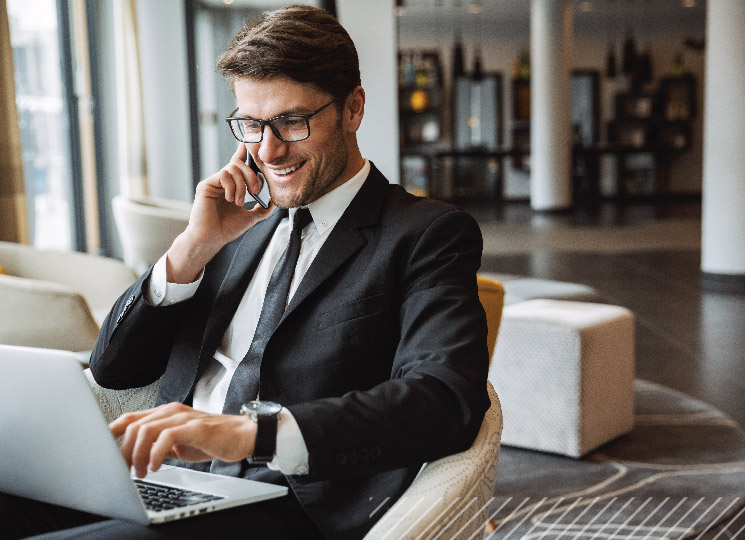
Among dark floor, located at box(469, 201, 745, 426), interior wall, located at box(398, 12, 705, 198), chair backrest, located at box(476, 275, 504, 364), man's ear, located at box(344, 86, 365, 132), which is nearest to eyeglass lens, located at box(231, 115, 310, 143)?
man's ear, located at box(344, 86, 365, 132)

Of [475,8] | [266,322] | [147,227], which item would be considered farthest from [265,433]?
[475,8]

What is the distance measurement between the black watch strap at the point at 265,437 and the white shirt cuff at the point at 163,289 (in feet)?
1.68

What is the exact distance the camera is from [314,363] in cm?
151

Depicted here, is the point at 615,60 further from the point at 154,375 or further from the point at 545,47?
the point at 154,375

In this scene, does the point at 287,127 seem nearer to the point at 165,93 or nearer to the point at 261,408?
the point at 261,408

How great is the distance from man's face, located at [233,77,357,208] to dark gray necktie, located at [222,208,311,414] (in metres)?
0.07

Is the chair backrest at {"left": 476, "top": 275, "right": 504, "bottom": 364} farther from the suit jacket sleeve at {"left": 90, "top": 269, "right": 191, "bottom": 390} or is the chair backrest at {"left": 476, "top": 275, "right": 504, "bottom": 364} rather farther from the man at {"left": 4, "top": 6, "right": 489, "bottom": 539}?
the suit jacket sleeve at {"left": 90, "top": 269, "right": 191, "bottom": 390}

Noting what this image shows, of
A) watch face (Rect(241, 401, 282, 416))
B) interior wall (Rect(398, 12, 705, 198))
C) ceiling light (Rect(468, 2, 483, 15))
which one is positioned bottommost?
watch face (Rect(241, 401, 282, 416))

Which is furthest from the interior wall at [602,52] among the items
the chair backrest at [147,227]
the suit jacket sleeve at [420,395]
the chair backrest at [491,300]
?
the suit jacket sleeve at [420,395]

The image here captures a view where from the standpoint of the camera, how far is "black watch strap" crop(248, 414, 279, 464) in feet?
4.12

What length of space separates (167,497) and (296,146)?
657 millimetres

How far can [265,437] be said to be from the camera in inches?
49.4

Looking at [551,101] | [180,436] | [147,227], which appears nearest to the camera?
[180,436]

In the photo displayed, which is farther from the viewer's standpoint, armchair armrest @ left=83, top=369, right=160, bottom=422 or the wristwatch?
armchair armrest @ left=83, top=369, right=160, bottom=422
